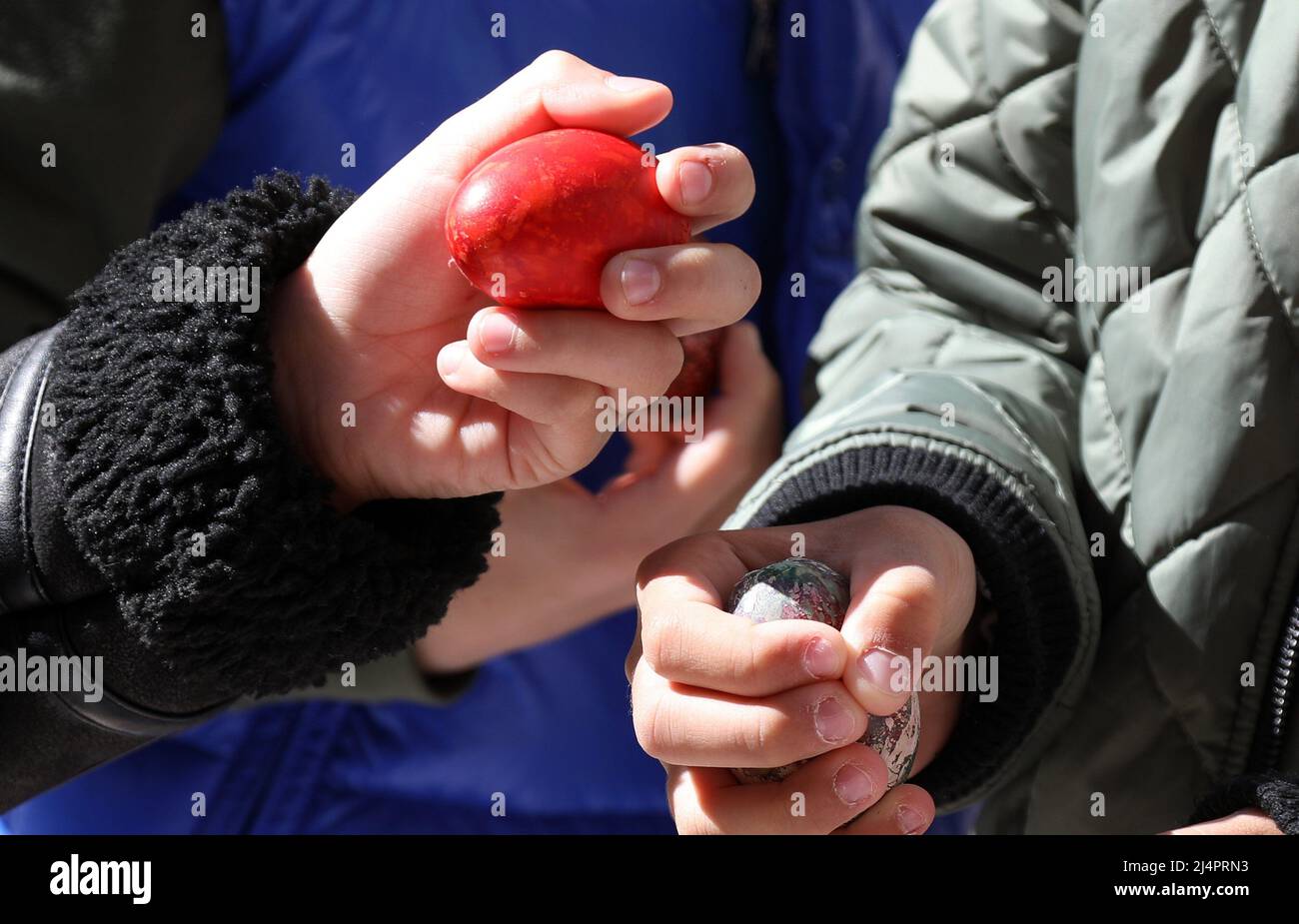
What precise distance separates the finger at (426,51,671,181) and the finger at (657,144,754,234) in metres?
0.04

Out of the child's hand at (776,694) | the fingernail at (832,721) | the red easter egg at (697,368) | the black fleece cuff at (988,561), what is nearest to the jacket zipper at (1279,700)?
the black fleece cuff at (988,561)

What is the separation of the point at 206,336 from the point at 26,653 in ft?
0.82

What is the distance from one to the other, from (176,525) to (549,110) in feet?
1.14

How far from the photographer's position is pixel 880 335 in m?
0.99

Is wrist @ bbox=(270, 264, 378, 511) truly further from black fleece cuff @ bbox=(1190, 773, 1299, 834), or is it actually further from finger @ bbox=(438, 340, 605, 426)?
black fleece cuff @ bbox=(1190, 773, 1299, 834)

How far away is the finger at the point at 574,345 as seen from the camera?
66 centimetres

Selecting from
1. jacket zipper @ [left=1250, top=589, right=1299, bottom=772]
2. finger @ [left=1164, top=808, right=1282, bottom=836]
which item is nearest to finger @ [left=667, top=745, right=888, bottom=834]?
finger @ [left=1164, top=808, right=1282, bottom=836]

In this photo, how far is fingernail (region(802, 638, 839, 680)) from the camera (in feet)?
1.89

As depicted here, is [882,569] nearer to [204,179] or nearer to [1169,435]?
[1169,435]

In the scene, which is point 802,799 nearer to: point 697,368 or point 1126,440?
point 1126,440

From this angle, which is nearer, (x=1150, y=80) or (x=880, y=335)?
(x=1150, y=80)

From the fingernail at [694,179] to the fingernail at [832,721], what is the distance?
0.98 feet
